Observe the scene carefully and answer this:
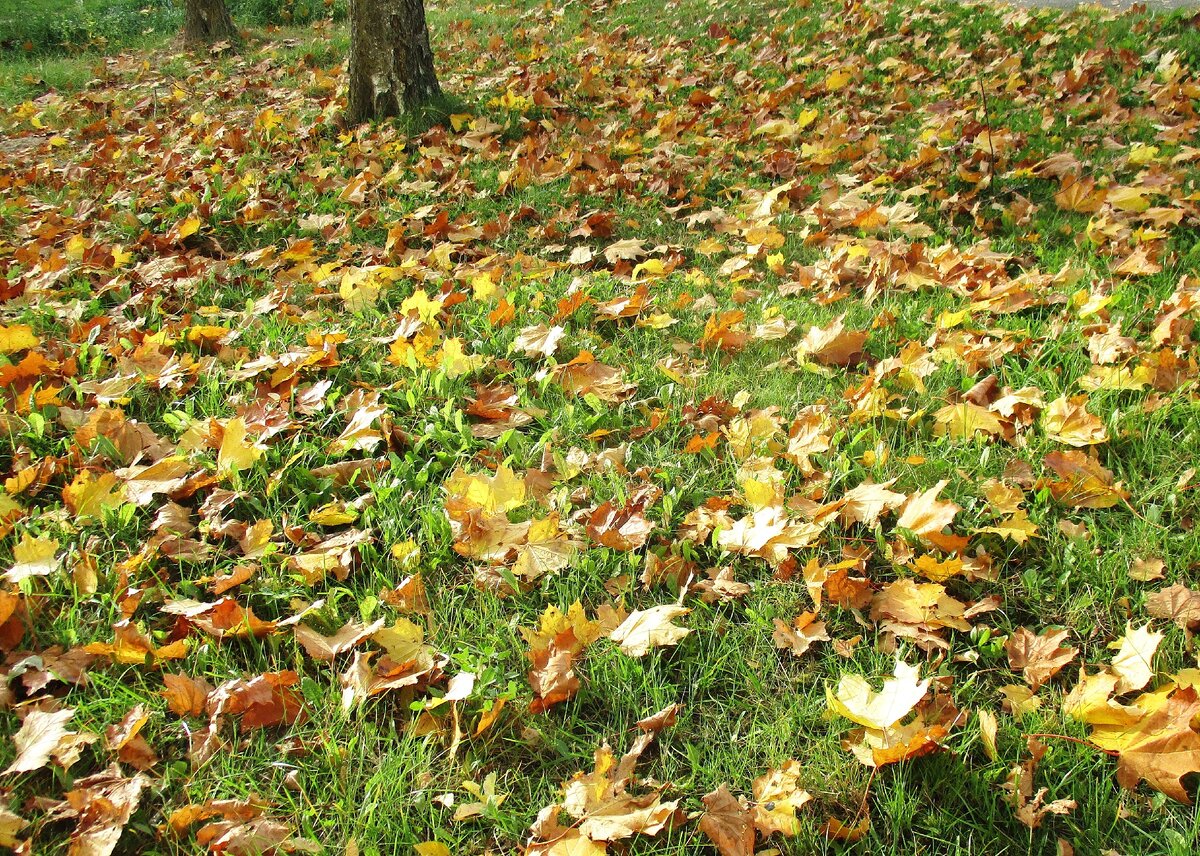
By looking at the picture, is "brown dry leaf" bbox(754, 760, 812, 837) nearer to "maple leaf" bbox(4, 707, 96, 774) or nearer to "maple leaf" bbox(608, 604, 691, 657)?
"maple leaf" bbox(608, 604, 691, 657)

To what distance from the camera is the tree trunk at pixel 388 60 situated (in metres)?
5.28

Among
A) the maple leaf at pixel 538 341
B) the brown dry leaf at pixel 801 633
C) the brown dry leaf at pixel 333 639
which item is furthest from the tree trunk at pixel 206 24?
the brown dry leaf at pixel 801 633

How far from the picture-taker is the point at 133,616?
195 cm

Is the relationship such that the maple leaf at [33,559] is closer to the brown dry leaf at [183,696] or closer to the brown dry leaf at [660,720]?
the brown dry leaf at [183,696]

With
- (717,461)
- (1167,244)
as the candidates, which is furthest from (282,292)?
(1167,244)

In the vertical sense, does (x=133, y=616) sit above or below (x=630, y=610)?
above

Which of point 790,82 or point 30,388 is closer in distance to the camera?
point 30,388

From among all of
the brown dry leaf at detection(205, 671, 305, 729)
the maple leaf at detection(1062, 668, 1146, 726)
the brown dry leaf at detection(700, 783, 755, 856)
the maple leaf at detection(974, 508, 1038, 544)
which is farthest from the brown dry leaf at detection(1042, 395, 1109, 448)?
the brown dry leaf at detection(205, 671, 305, 729)

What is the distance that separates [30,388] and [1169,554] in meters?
3.33

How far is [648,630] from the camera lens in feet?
6.07

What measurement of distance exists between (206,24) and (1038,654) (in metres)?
10.4

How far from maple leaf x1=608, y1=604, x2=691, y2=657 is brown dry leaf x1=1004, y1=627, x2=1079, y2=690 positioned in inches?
27.8

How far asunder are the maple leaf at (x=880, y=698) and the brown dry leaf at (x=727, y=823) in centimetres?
28

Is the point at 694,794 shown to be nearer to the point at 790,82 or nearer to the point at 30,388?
the point at 30,388
